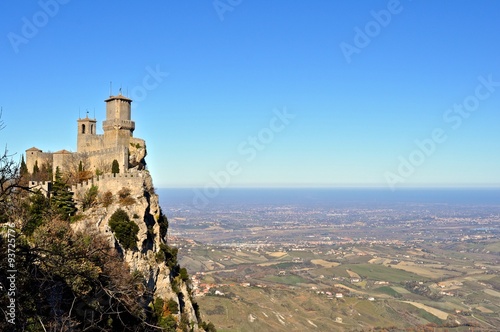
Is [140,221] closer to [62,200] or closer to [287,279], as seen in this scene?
[62,200]

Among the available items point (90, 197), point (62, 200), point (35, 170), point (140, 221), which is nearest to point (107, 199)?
point (90, 197)

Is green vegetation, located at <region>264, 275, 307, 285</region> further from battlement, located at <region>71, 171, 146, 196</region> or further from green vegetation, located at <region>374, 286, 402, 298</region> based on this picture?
battlement, located at <region>71, 171, 146, 196</region>

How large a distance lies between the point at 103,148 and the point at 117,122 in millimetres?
2143

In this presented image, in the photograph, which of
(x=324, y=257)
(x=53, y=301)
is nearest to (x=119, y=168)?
(x=53, y=301)

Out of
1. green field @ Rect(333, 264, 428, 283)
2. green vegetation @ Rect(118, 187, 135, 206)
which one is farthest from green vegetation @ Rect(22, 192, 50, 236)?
green field @ Rect(333, 264, 428, 283)

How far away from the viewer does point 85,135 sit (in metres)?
34.2

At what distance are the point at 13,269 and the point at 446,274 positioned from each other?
12770 centimetres

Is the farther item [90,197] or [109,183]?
[109,183]

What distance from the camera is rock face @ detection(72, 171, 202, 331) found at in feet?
88.5

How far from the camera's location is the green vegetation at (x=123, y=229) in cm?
2686

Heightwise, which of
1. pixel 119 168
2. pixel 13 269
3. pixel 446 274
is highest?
pixel 119 168

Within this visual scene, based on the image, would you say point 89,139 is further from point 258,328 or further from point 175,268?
point 258,328

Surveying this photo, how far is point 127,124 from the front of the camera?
34.2 metres

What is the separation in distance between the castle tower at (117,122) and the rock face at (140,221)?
4579mm
